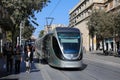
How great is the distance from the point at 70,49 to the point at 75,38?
3.91 ft

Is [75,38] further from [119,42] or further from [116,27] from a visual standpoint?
[119,42]

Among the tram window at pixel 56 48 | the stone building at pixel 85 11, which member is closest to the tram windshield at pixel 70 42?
the tram window at pixel 56 48

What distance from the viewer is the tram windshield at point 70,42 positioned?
81.9 feet

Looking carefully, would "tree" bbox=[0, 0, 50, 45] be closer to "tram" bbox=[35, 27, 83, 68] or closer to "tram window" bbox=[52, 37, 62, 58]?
"tram" bbox=[35, 27, 83, 68]

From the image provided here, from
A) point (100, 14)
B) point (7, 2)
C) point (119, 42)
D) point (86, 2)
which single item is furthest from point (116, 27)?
point (86, 2)

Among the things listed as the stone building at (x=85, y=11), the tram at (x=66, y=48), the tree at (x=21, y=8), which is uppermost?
the stone building at (x=85, y=11)

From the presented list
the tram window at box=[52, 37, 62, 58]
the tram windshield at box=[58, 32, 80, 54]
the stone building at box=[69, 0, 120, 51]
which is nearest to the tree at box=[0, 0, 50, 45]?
the tram window at box=[52, 37, 62, 58]

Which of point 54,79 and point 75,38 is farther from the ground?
point 75,38

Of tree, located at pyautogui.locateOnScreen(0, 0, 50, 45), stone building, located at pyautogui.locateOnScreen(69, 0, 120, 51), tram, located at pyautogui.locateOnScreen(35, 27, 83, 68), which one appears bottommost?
tram, located at pyautogui.locateOnScreen(35, 27, 83, 68)

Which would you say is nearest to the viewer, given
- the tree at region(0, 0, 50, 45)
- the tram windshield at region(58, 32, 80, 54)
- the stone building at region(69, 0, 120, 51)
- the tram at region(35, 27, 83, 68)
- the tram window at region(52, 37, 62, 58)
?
the tram at region(35, 27, 83, 68)

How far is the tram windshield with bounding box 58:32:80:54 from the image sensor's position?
24953 millimetres

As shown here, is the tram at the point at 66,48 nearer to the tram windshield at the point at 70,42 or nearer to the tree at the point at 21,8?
the tram windshield at the point at 70,42

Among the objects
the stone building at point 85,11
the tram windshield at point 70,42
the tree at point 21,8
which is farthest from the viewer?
the stone building at point 85,11

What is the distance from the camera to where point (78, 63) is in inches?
971
